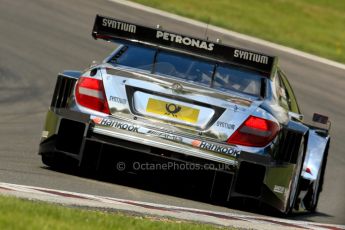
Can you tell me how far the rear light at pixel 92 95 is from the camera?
861 cm

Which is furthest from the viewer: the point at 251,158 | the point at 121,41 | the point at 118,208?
the point at 121,41

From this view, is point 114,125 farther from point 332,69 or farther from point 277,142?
point 332,69

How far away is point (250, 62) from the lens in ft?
29.0

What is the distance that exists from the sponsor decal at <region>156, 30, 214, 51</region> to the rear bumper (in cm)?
89

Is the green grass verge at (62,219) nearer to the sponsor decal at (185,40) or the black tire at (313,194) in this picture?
the sponsor decal at (185,40)

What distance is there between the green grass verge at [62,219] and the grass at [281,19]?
54.0ft

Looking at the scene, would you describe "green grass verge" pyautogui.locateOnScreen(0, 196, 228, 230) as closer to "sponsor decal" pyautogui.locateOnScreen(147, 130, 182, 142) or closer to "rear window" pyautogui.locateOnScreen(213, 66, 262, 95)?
"sponsor decal" pyautogui.locateOnScreen(147, 130, 182, 142)

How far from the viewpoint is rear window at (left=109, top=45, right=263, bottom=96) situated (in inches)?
349

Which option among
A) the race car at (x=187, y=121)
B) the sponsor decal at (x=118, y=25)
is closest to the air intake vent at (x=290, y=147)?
the race car at (x=187, y=121)

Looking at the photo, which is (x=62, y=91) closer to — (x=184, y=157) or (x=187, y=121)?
(x=187, y=121)

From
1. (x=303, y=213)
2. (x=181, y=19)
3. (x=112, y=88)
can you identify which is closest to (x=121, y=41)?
(x=112, y=88)

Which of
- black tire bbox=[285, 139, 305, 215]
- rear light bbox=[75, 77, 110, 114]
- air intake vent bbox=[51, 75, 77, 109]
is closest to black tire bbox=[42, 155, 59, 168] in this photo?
air intake vent bbox=[51, 75, 77, 109]

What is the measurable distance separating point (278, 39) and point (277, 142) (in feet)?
54.5

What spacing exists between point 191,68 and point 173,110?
598 millimetres
